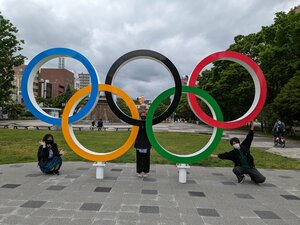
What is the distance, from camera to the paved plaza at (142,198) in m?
5.13

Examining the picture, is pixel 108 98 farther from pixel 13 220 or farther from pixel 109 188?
pixel 13 220

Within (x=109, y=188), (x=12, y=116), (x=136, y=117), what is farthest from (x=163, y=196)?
(x=12, y=116)

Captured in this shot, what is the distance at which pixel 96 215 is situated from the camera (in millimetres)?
5191

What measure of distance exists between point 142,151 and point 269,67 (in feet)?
78.2

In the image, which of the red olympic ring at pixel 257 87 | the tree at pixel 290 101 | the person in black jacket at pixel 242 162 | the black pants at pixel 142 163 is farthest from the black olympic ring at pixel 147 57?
the tree at pixel 290 101

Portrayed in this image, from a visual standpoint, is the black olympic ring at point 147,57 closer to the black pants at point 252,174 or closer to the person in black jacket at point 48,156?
the person in black jacket at point 48,156

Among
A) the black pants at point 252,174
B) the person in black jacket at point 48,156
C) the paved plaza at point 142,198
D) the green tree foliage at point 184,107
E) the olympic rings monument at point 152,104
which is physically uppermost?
the green tree foliage at point 184,107

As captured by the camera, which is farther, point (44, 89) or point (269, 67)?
point (44, 89)

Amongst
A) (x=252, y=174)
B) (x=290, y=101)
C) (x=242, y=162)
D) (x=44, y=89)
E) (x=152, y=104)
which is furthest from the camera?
(x=44, y=89)

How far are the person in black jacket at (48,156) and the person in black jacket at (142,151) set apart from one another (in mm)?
2286

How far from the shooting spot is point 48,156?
8531 millimetres

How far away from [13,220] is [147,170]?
4264 mm

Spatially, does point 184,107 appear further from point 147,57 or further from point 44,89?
point 147,57

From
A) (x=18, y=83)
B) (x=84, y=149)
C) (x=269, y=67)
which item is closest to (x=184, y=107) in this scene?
(x=269, y=67)
